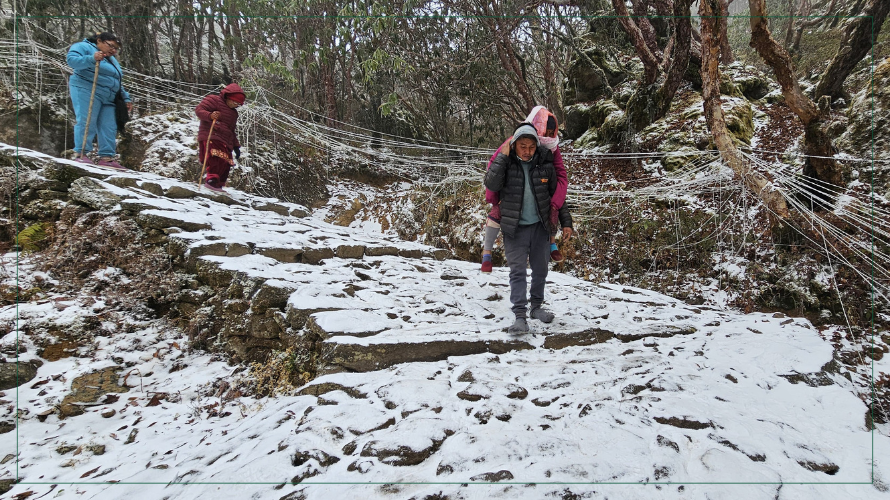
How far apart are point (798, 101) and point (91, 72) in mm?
8370

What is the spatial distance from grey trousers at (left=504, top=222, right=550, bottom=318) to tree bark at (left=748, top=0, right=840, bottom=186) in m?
3.23

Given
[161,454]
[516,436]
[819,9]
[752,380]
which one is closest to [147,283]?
[161,454]

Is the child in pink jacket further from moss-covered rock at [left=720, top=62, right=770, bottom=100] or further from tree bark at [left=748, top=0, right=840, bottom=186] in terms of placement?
moss-covered rock at [left=720, top=62, right=770, bottom=100]

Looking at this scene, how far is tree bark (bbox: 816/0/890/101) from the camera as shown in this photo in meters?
4.38

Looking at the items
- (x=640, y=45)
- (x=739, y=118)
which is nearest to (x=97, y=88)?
(x=640, y=45)

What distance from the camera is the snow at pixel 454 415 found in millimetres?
1416

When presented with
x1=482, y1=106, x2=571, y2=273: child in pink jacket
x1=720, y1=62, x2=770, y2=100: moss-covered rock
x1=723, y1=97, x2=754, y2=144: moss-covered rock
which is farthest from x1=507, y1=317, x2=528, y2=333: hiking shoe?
x1=720, y1=62, x2=770, y2=100: moss-covered rock

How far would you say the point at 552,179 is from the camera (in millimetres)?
2887

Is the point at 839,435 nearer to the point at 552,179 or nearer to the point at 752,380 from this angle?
the point at 752,380

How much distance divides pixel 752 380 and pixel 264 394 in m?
3.05

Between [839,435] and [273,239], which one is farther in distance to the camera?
[273,239]

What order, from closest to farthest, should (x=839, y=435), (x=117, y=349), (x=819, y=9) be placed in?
(x=839, y=435) < (x=117, y=349) < (x=819, y=9)

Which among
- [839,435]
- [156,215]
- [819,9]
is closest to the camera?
[839,435]

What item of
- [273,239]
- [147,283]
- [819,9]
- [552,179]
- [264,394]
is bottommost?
[264,394]
